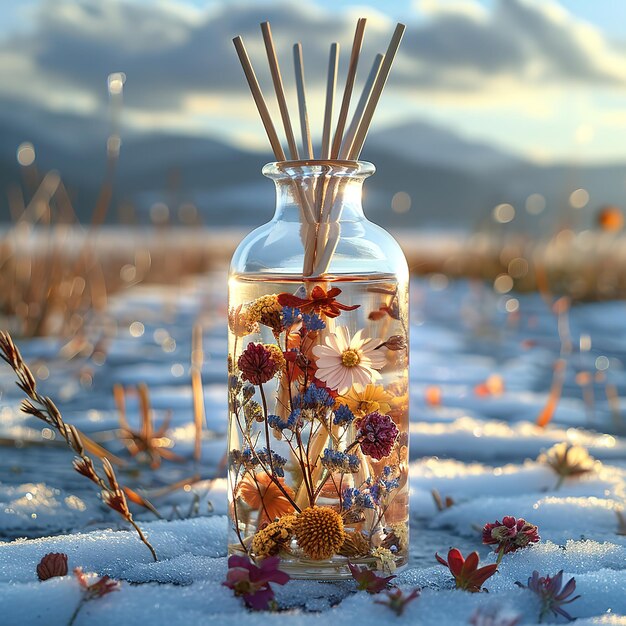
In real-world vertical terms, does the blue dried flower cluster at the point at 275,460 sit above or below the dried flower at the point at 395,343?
below

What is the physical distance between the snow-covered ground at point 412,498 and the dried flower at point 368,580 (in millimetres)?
17

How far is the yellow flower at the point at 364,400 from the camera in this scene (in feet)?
4.99

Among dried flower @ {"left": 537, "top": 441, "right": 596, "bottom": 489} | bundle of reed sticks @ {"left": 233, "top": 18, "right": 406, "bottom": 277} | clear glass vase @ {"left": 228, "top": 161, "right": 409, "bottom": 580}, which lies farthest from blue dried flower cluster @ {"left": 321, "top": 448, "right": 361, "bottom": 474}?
dried flower @ {"left": 537, "top": 441, "right": 596, "bottom": 489}

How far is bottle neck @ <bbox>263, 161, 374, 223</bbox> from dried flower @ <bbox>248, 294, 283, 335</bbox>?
0.16 m

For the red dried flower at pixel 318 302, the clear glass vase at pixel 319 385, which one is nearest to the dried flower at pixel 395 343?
the clear glass vase at pixel 319 385

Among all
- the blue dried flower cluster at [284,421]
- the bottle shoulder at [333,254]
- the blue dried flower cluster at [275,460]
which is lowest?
the blue dried flower cluster at [275,460]

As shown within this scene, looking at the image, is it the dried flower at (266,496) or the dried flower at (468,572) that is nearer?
the dried flower at (468,572)

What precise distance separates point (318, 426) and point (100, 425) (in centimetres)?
155

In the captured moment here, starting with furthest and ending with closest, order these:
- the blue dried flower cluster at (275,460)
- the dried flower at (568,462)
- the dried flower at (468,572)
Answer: the dried flower at (568,462) → the blue dried flower cluster at (275,460) → the dried flower at (468,572)

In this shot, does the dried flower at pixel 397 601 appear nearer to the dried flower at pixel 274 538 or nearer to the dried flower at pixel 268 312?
the dried flower at pixel 274 538

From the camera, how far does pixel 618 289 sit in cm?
730

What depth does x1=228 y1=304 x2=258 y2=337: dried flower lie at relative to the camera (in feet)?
5.13

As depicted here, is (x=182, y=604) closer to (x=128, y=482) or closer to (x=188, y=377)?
(x=128, y=482)

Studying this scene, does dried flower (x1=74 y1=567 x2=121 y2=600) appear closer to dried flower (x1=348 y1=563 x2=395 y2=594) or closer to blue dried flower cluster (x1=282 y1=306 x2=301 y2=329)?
dried flower (x1=348 y1=563 x2=395 y2=594)
